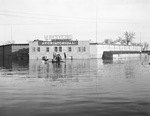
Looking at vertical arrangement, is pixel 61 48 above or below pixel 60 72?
above

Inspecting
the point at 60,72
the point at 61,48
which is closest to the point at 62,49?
the point at 61,48

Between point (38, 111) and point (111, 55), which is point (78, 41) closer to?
point (111, 55)

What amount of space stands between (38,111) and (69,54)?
5679 centimetres

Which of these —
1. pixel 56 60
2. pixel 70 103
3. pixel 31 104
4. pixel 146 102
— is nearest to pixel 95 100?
pixel 70 103

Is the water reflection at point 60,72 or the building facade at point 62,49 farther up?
the building facade at point 62,49

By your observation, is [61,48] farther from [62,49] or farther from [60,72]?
[60,72]

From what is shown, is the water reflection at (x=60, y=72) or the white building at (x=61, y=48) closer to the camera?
the water reflection at (x=60, y=72)

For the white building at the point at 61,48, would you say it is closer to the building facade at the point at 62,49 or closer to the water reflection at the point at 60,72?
the building facade at the point at 62,49

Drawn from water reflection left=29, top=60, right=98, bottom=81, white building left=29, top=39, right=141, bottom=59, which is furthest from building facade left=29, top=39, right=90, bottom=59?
water reflection left=29, top=60, right=98, bottom=81

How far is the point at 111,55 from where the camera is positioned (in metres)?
66.9

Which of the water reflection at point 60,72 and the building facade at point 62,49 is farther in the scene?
the building facade at point 62,49

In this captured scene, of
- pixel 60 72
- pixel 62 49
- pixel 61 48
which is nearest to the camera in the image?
pixel 60 72

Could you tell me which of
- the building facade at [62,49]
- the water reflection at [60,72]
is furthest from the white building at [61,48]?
the water reflection at [60,72]

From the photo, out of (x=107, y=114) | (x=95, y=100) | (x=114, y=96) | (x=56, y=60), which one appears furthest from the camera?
(x=56, y=60)
